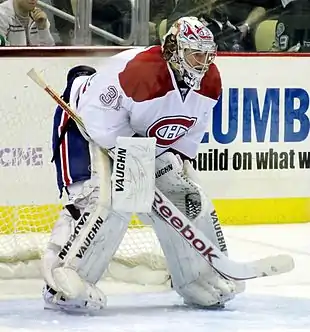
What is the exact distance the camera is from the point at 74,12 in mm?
4277

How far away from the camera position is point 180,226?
287cm

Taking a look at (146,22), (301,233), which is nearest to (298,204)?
(301,233)

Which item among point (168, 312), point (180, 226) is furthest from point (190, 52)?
point (168, 312)

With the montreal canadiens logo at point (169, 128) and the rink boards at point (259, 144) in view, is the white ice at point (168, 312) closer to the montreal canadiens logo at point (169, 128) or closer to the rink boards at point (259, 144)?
the montreal canadiens logo at point (169, 128)

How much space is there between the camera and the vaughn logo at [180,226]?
2.86 m

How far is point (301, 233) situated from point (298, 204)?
251 millimetres

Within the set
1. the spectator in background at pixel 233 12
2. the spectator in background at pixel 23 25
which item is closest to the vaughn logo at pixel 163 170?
the spectator in background at pixel 23 25

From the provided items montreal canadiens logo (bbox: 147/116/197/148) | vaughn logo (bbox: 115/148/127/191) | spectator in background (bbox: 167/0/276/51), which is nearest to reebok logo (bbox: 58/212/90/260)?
vaughn logo (bbox: 115/148/127/191)

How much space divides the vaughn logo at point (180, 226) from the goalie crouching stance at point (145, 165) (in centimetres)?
3

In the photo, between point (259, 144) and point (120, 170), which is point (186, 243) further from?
point (259, 144)

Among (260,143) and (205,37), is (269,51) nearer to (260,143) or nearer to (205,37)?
(260,143)

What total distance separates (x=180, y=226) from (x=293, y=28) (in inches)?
81.1

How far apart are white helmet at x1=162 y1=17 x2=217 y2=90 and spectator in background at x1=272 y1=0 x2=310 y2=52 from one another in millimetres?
→ 1826

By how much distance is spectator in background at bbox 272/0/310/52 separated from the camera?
4641 mm
